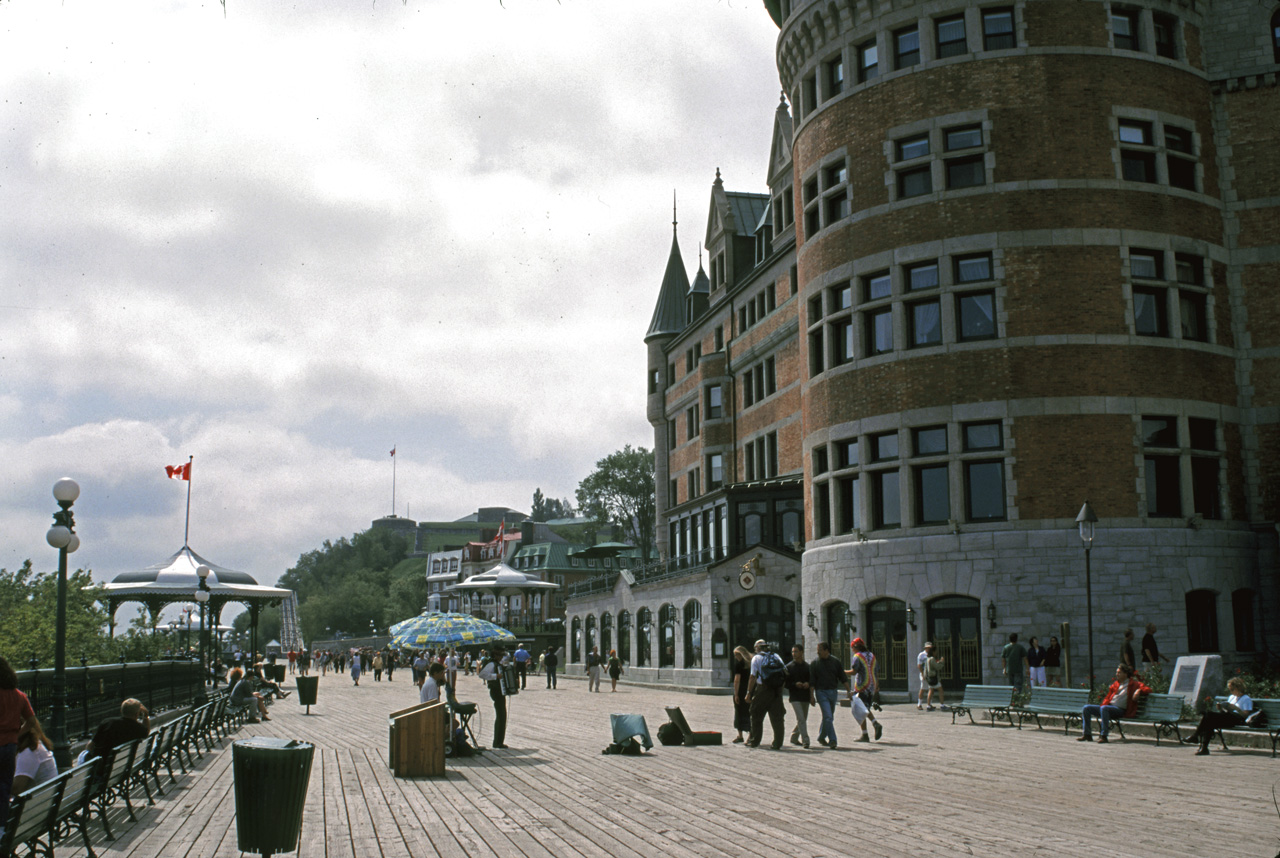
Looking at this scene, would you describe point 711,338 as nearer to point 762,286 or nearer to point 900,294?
point 762,286

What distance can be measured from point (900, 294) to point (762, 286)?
50.0 feet

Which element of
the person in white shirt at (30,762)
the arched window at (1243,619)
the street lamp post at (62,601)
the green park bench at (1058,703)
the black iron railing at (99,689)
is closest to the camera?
the person in white shirt at (30,762)

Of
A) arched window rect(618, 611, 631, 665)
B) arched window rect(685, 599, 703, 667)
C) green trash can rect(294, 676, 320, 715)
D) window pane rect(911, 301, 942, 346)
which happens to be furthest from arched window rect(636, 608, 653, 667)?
window pane rect(911, 301, 942, 346)

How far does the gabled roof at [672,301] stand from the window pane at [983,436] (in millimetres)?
31652

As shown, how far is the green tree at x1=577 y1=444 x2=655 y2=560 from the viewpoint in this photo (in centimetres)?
9750

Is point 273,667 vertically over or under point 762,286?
under

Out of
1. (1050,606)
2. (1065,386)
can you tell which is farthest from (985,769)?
(1065,386)

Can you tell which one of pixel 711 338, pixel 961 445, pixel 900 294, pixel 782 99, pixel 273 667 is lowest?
pixel 273 667

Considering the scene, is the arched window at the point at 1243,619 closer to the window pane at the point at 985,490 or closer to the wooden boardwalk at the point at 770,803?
the window pane at the point at 985,490

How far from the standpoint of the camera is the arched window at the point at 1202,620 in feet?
97.3

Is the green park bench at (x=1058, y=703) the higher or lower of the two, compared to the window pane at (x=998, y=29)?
lower

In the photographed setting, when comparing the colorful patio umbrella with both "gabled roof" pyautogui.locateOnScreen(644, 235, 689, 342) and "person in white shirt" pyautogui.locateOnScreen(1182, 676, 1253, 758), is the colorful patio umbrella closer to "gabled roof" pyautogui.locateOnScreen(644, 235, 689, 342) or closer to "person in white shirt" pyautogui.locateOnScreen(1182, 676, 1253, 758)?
"person in white shirt" pyautogui.locateOnScreen(1182, 676, 1253, 758)

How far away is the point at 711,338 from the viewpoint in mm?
Answer: 54375

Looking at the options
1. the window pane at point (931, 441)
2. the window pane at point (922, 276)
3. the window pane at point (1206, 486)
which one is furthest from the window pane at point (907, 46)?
the window pane at point (1206, 486)
